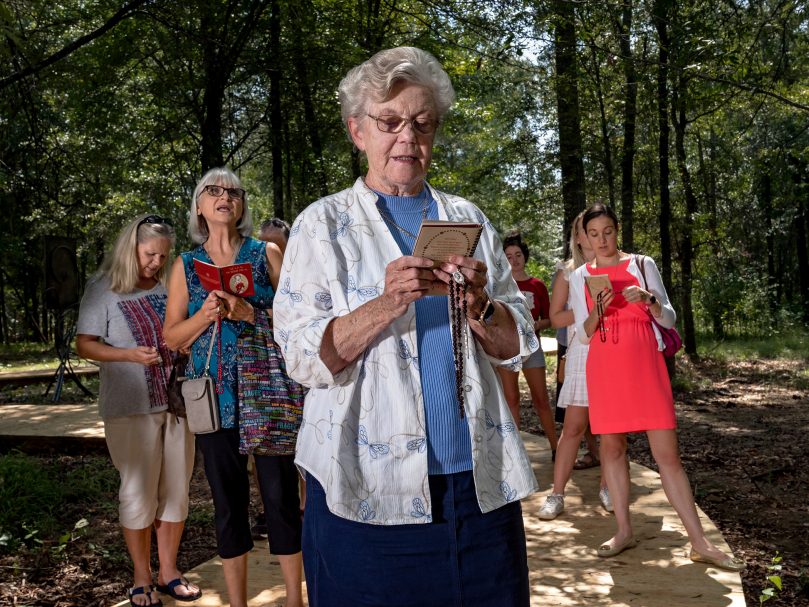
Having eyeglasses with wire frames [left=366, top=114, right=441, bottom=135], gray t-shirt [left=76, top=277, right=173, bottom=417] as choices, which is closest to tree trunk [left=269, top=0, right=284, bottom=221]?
gray t-shirt [left=76, top=277, right=173, bottom=417]

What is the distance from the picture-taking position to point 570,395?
4.89 meters

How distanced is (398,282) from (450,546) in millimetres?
723

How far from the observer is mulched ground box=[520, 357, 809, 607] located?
15.9ft

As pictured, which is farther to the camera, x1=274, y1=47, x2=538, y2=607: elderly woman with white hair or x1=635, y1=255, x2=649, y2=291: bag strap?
x1=635, y1=255, x2=649, y2=291: bag strap

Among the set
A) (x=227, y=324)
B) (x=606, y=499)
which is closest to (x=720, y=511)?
(x=606, y=499)

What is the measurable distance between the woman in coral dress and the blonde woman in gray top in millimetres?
2505

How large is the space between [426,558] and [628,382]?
2645mm

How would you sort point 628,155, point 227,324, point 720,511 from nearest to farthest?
point 227,324, point 720,511, point 628,155

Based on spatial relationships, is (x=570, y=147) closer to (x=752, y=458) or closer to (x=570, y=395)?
(x=752, y=458)

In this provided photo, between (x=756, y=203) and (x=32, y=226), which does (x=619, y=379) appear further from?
(x=756, y=203)

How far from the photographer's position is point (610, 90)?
1139 centimetres

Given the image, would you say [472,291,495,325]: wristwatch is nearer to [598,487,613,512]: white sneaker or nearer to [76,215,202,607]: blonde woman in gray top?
[76,215,202,607]: blonde woman in gray top

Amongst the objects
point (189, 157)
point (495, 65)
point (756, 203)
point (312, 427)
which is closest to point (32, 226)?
point (189, 157)

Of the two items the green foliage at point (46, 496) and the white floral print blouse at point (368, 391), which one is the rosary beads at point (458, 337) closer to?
the white floral print blouse at point (368, 391)
